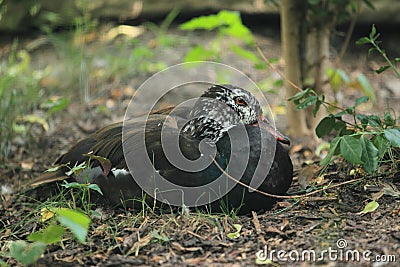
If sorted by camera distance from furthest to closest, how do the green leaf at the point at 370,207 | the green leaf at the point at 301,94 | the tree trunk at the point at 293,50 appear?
the tree trunk at the point at 293,50 → the green leaf at the point at 301,94 → the green leaf at the point at 370,207

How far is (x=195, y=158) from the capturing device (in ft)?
11.1

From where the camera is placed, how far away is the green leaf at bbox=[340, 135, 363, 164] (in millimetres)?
3037

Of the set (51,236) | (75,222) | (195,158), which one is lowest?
(51,236)

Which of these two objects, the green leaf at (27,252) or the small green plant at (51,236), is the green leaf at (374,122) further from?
the green leaf at (27,252)

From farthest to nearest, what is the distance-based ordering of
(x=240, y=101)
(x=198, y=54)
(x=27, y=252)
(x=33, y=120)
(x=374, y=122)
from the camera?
(x=198, y=54)
(x=33, y=120)
(x=240, y=101)
(x=374, y=122)
(x=27, y=252)

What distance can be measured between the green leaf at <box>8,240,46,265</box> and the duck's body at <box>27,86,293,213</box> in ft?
2.36

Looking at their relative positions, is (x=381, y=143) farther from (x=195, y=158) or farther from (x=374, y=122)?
(x=195, y=158)

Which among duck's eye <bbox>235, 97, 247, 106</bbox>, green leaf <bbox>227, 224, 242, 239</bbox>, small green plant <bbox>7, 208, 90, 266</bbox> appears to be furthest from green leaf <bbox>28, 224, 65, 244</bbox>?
duck's eye <bbox>235, 97, 247, 106</bbox>

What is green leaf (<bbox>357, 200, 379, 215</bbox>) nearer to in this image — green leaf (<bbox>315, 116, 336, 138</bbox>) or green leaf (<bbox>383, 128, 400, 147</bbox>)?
green leaf (<bbox>383, 128, 400, 147</bbox>)

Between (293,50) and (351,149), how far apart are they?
1.60 metres

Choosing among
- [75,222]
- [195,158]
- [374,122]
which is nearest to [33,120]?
[195,158]

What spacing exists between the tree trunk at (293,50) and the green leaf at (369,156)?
1389 mm

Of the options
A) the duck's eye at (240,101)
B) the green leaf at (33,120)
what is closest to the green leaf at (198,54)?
the green leaf at (33,120)

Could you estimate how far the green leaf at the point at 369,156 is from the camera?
121 inches
